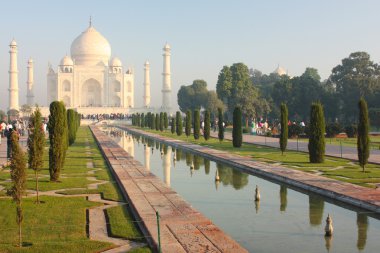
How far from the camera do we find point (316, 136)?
13680 millimetres

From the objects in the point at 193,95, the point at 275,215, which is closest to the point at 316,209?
the point at 275,215

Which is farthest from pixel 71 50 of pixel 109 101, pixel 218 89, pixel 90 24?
pixel 218 89

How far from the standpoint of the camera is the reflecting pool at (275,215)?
5.95 m

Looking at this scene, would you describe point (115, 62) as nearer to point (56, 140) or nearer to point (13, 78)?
point (13, 78)

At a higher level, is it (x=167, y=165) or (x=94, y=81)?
(x=94, y=81)

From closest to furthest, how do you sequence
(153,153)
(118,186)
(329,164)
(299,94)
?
(118,186), (329,164), (153,153), (299,94)

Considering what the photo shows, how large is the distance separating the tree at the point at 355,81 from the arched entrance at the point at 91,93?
1274 inches

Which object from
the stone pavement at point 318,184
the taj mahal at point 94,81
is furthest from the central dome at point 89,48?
the stone pavement at point 318,184

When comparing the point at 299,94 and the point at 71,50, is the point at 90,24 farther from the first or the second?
the point at 299,94

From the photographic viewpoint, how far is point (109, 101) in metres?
63.9

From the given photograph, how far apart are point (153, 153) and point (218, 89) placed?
28454mm

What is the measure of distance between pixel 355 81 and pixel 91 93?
3773 cm

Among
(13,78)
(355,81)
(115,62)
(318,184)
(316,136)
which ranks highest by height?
(115,62)

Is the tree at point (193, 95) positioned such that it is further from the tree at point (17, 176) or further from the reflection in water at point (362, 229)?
the tree at point (17, 176)
